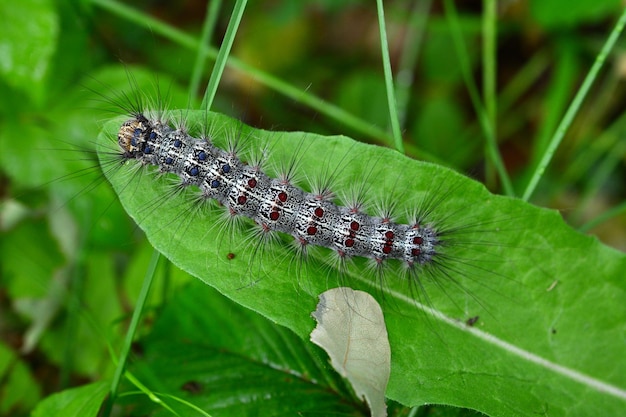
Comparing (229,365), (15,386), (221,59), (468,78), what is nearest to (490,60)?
(468,78)

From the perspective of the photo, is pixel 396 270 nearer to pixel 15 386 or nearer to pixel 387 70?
pixel 387 70

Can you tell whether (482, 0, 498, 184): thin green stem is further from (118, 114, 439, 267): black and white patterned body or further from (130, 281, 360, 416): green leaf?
(130, 281, 360, 416): green leaf

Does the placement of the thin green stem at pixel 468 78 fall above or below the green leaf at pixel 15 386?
above

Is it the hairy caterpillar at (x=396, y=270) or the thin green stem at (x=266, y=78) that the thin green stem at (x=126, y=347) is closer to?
the hairy caterpillar at (x=396, y=270)

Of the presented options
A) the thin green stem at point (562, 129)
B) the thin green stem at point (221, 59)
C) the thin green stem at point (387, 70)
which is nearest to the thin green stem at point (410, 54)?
the thin green stem at point (562, 129)

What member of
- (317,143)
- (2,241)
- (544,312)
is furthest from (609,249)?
(2,241)

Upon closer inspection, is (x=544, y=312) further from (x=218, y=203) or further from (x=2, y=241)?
(x=2, y=241)
